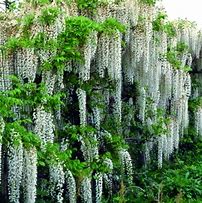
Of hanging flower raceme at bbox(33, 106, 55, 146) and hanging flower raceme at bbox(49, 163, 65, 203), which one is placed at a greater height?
hanging flower raceme at bbox(33, 106, 55, 146)

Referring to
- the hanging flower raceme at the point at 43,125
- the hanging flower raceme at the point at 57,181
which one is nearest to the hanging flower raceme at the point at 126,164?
the hanging flower raceme at the point at 57,181

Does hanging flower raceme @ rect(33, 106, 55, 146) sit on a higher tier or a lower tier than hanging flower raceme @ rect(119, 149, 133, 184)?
higher

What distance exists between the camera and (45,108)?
7.64 meters

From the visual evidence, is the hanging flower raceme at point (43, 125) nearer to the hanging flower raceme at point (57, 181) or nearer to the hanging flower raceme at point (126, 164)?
the hanging flower raceme at point (57, 181)

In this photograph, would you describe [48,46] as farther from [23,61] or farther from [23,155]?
[23,155]

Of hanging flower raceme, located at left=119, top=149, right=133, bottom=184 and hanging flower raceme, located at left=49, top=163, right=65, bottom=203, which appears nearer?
hanging flower raceme, located at left=49, top=163, right=65, bottom=203

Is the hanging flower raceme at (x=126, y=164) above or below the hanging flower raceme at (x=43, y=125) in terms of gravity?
below

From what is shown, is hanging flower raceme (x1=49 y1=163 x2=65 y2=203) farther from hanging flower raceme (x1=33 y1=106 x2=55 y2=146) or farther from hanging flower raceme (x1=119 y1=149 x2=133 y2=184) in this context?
hanging flower raceme (x1=119 y1=149 x2=133 y2=184)

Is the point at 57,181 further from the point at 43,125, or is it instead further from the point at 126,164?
the point at 126,164

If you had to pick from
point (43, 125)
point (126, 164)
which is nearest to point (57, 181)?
point (43, 125)

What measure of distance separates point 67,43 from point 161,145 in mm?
4450

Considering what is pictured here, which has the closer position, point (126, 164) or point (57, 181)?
point (57, 181)

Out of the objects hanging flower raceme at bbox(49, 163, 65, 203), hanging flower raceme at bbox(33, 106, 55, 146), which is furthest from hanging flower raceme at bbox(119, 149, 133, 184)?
hanging flower raceme at bbox(33, 106, 55, 146)

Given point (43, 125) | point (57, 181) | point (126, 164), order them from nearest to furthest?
point (43, 125) → point (57, 181) → point (126, 164)
